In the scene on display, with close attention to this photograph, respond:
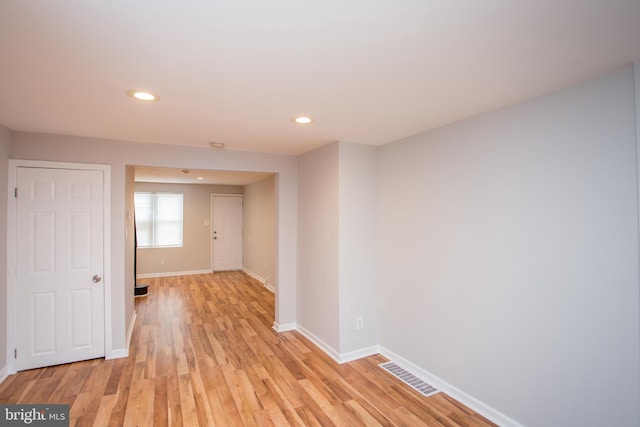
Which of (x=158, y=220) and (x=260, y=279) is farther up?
(x=158, y=220)

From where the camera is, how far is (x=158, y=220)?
305 inches

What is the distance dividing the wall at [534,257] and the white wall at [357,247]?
51 cm

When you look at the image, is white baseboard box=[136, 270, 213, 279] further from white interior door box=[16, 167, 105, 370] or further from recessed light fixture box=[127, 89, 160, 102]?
recessed light fixture box=[127, 89, 160, 102]

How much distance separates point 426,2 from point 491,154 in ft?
5.24

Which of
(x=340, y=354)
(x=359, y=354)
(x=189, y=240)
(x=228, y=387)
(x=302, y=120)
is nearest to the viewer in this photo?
(x=302, y=120)

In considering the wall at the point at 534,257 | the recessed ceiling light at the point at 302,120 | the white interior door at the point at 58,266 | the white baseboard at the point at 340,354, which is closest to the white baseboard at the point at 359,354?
the white baseboard at the point at 340,354

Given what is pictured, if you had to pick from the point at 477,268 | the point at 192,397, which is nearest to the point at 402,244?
the point at 477,268

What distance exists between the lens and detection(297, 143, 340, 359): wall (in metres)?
3.50

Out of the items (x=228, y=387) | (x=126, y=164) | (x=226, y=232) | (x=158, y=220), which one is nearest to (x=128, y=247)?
(x=126, y=164)

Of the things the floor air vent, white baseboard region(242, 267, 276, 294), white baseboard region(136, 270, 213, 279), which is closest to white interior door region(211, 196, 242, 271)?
white baseboard region(136, 270, 213, 279)

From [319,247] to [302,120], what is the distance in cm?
163

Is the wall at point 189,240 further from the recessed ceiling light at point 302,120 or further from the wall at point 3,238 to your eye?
the recessed ceiling light at point 302,120

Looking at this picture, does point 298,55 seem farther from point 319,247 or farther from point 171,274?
point 171,274

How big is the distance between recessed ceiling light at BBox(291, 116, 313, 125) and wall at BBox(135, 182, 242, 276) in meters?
6.05
